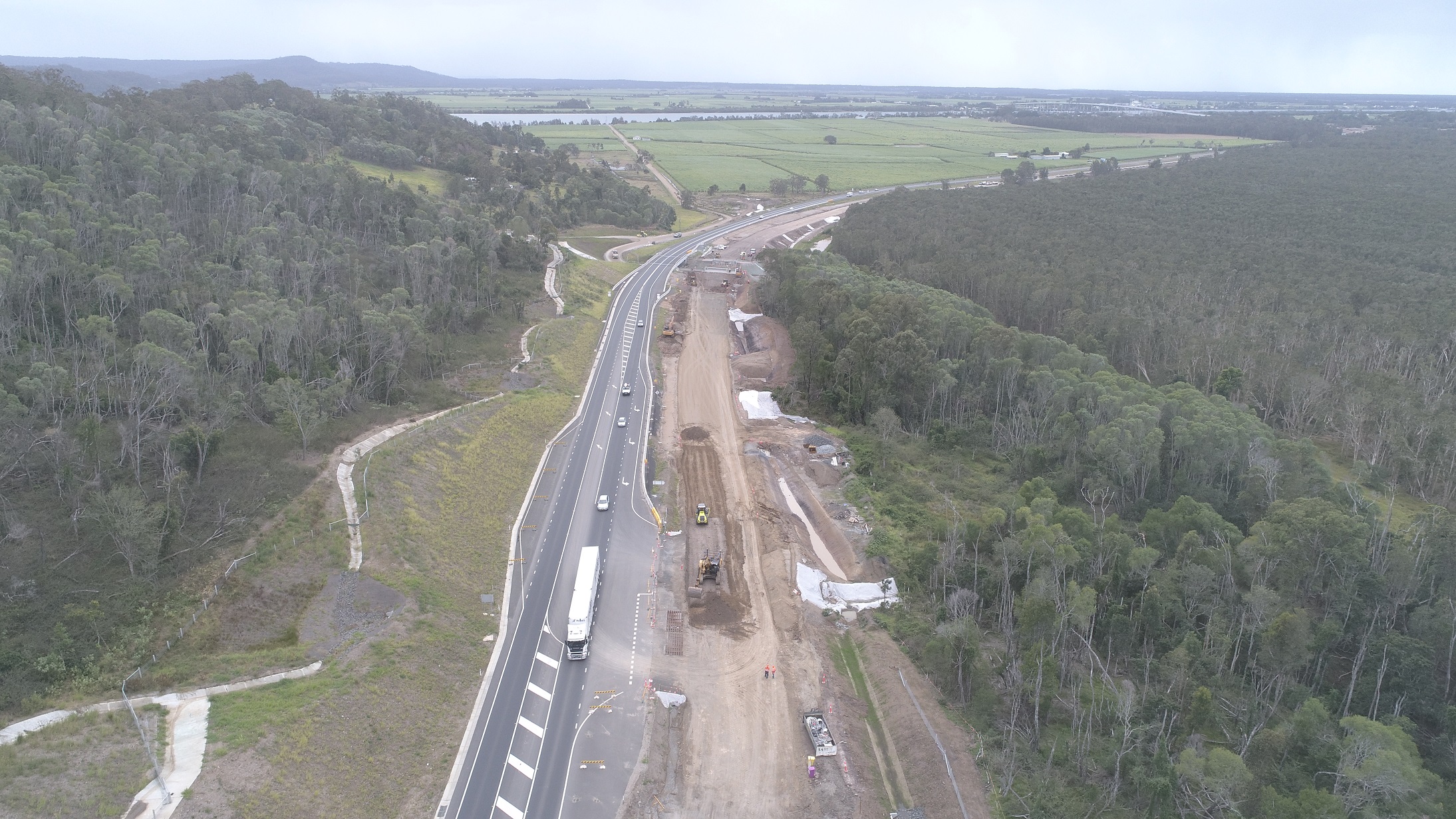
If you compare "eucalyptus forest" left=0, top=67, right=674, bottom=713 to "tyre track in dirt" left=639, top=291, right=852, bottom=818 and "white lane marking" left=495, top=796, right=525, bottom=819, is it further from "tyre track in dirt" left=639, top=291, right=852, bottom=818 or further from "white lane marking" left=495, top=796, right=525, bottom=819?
"tyre track in dirt" left=639, top=291, right=852, bottom=818

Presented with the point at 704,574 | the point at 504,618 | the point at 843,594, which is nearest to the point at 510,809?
→ the point at 504,618

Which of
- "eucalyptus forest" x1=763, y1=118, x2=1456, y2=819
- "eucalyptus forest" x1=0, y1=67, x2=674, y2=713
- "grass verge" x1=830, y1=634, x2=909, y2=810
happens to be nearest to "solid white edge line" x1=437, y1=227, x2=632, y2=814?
"eucalyptus forest" x1=0, y1=67, x2=674, y2=713

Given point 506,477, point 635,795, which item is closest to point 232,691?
point 635,795

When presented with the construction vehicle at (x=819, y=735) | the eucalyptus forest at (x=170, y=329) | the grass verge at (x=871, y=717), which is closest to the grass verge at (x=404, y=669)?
the eucalyptus forest at (x=170, y=329)

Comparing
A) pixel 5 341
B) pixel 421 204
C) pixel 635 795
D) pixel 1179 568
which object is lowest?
pixel 635 795

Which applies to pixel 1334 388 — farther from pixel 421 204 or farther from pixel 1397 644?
pixel 421 204
